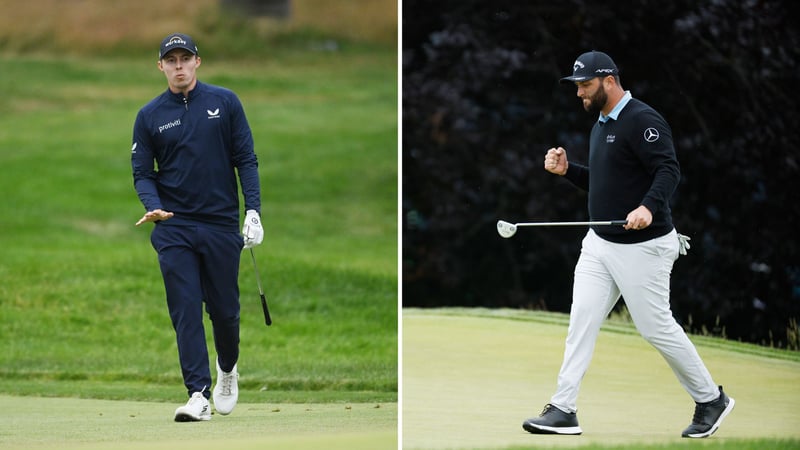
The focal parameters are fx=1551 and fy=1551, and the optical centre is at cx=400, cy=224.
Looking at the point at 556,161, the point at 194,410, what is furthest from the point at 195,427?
the point at 556,161

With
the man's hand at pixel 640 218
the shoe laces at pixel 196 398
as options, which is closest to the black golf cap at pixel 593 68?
the man's hand at pixel 640 218

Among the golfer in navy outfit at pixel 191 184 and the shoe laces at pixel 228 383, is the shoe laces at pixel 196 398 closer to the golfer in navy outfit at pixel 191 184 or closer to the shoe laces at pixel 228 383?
the golfer in navy outfit at pixel 191 184

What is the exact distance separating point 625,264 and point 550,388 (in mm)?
1255

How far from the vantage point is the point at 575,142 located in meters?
9.96

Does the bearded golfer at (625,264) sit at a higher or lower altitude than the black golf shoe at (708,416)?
higher

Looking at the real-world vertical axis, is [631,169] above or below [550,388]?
above

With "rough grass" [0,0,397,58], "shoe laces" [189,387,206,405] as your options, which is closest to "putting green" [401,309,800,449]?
"shoe laces" [189,387,206,405]

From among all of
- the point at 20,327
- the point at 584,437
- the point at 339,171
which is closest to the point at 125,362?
the point at 20,327

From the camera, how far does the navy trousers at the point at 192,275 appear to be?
6699mm

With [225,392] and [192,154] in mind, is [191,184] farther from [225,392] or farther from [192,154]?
[225,392]

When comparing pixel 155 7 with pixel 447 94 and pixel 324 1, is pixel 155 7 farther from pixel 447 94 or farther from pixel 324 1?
pixel 447 94

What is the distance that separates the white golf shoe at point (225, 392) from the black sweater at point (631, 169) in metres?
1.86

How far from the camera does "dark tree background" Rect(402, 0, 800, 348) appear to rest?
30.3 feet

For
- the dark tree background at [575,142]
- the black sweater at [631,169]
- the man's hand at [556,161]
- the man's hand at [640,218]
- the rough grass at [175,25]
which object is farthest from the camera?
the rough grass at [175,25]
